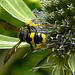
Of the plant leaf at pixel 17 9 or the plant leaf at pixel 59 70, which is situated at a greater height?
the plant leaf at pixel 17 9

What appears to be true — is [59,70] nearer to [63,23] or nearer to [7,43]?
[63,23]

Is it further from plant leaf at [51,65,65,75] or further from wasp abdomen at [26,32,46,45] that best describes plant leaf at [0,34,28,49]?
plant leaf at [51,65,65,75]

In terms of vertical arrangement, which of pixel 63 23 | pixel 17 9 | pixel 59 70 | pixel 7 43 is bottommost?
pixel 59 70

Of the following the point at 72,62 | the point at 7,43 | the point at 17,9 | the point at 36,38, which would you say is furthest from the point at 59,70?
the point at 17,9

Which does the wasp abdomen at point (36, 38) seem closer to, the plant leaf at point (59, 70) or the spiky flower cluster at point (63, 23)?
the spiky flower cluster at point (63, 23)

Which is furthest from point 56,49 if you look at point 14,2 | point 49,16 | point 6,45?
point 14,2

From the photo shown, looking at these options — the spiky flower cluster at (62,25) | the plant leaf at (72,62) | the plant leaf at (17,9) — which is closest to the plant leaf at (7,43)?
the plant leaf at (17,9)

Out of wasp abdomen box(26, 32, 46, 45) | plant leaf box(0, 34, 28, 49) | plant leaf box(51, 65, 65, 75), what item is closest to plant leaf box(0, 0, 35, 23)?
plant leaf box(0, 34, 28, 49)
